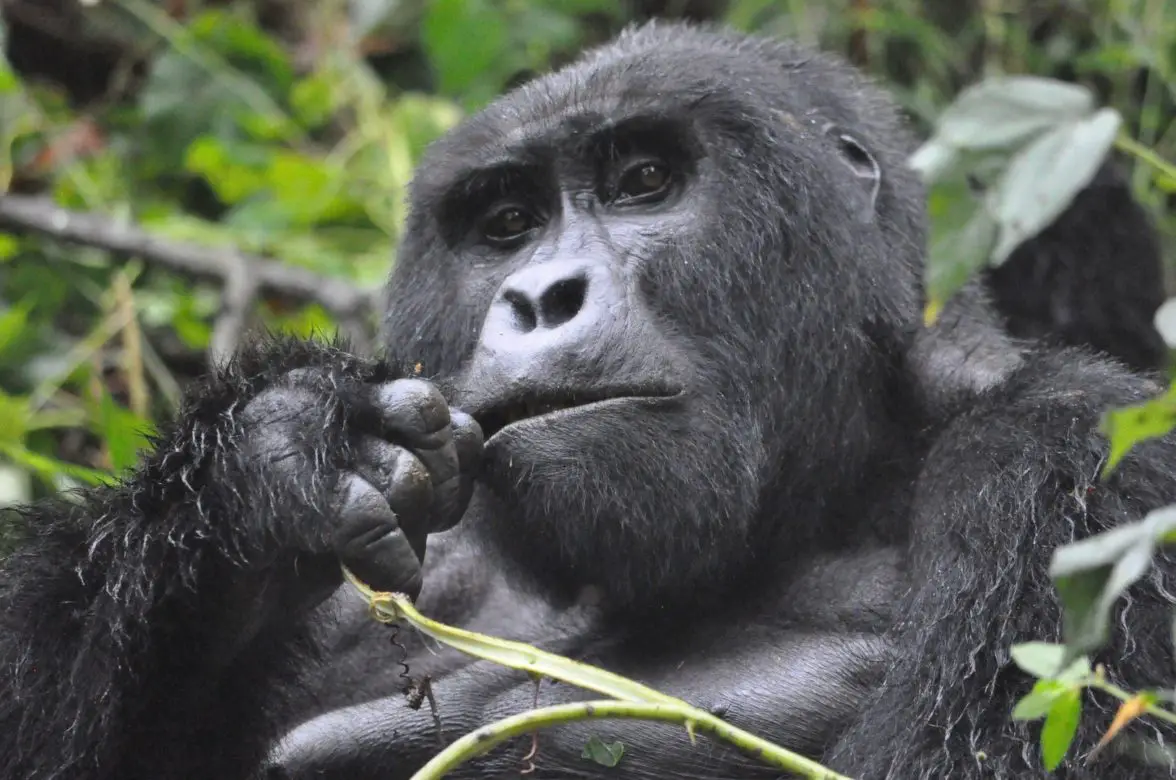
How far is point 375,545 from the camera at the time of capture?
2572 millimetres

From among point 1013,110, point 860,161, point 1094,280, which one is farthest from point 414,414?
point 1094,280

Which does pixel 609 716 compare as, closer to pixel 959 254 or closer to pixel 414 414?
pixel 414 414

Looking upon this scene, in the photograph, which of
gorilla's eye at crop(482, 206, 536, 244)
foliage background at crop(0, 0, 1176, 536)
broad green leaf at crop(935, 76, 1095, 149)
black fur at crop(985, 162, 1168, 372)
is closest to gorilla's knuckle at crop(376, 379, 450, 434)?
gorilla's eye at crop(482, 206, 536, 244)

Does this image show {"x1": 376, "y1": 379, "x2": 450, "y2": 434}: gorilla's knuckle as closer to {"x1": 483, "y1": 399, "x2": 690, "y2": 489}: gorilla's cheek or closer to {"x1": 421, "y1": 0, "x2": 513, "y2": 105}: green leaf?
{"x1": 483, "y1": 399, "x2": 690, "y2": 489}: gorilla's cheek

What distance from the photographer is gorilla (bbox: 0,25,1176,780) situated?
8.80 feet

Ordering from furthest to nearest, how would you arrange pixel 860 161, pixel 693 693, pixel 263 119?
pixel 263 119 < pixel 860 161 < pixel 693 693

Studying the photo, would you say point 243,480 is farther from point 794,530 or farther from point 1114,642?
point 1114,642

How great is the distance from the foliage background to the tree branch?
16mm

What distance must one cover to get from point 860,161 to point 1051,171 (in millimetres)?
1162

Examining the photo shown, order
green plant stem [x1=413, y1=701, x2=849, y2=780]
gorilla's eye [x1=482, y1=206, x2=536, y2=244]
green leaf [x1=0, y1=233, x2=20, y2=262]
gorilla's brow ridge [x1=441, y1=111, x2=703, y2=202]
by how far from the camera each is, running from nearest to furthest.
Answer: green plant stem [x1=413, y1=701, x2=849, y2=780] → gorilla's brow ridge [x1=441, y1=111, x2=703, y2=202] → gorilla's eye [x1=482, y1=206, x2=536, y2=244] → green leaf [x1=0, y1=233, x2=20, y2=262]

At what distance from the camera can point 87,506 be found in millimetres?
3109

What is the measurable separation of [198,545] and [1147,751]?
160cm

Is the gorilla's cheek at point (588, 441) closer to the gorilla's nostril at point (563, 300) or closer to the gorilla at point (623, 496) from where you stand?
the gorilla at point (623, 496)

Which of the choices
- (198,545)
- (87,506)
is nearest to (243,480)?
(198,545)
